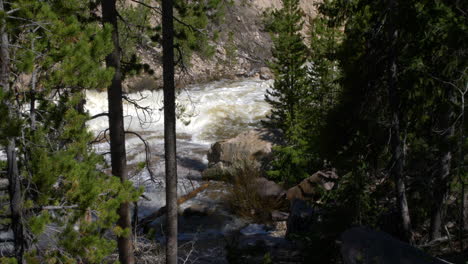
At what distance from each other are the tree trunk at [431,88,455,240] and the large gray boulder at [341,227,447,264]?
0.96 m

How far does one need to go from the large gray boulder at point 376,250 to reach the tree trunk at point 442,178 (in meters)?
0.96

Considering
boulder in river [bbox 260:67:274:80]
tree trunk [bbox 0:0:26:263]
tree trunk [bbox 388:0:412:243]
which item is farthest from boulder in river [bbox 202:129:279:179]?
boulder in river [bbox 260:67:274:80]

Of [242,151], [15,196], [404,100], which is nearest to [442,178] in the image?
[404,100]

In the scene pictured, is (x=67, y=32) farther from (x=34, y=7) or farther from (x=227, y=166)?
(x=227, y=166)

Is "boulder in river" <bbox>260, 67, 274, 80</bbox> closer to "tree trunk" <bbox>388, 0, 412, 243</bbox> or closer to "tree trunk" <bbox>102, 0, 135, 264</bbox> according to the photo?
"tree trunk" <bbox>102, 0, 135, 264</bbox>

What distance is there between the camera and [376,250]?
16.0ft

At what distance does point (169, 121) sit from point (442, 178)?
3966 mm

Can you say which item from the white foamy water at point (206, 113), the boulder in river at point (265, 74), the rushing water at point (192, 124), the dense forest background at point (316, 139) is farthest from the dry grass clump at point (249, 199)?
the boulder in river at point (265, 74)

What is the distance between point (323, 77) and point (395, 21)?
1109cm

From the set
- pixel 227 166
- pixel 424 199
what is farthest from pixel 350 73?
pixel 227 166

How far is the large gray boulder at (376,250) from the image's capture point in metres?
4.54

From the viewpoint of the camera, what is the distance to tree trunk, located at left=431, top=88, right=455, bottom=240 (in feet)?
17.2

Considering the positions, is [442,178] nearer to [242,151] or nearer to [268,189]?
[268,189]

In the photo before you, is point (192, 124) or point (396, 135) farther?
point (192, 124)
